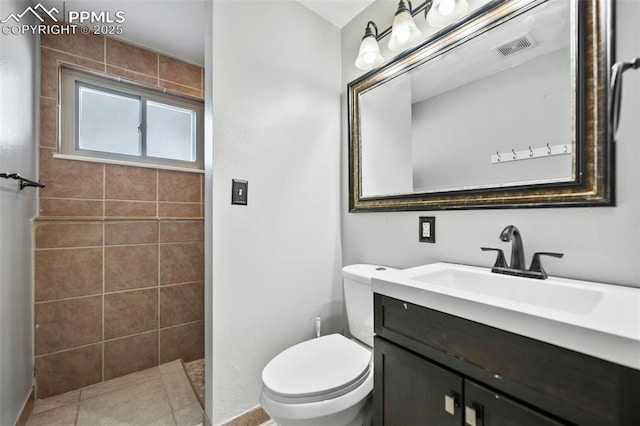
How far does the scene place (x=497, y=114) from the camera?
1.11 metres

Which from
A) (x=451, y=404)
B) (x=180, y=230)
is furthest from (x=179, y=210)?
(x=451, y=404)

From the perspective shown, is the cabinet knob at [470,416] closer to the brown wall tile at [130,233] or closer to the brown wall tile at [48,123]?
the brown wall tile at [130,233]

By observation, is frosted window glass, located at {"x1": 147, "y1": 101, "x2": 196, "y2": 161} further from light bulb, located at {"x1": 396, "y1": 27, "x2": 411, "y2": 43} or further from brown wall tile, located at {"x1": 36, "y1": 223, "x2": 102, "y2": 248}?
light bulb, located at {"x1": 396, "y1": 27, "x2": 411, "y2": 43}

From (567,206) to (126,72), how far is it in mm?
2592

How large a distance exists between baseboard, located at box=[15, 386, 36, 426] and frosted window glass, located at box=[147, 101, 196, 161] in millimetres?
1573

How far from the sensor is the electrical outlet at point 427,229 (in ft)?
4.11

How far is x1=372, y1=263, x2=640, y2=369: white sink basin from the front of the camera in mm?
489

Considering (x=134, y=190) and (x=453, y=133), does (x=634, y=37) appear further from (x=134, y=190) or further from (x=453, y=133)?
(x=134, y=190)

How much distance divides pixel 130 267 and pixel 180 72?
1527 mm

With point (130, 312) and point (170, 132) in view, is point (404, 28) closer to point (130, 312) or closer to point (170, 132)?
point (170, 132)

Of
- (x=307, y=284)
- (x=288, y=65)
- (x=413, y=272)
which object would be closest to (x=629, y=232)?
(x=413, y=272)

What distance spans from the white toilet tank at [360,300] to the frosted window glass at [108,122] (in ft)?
5.90

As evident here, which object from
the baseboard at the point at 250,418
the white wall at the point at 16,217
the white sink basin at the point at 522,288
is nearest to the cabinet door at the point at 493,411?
the white sink basin at the point at 522,288

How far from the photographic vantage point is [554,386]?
544 millimetres
